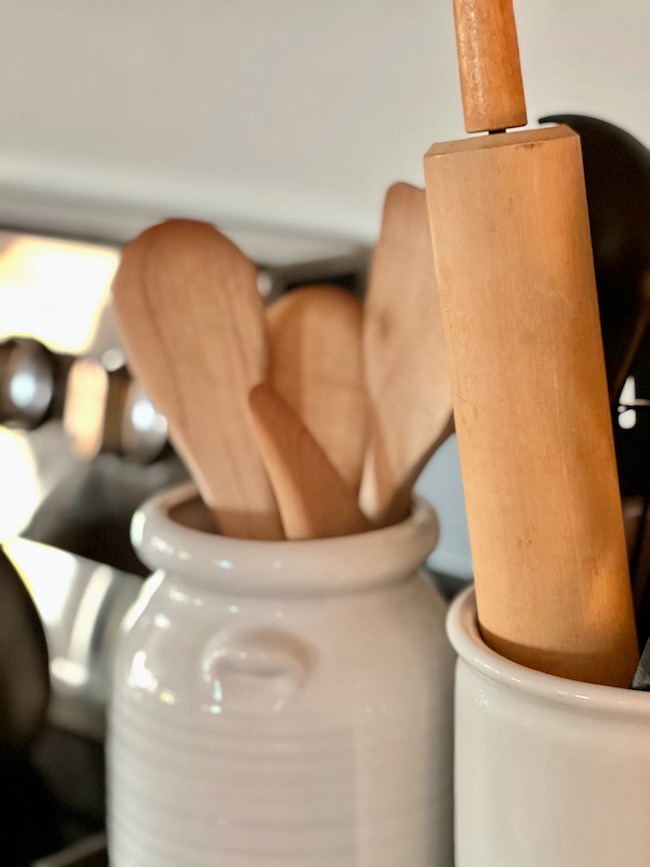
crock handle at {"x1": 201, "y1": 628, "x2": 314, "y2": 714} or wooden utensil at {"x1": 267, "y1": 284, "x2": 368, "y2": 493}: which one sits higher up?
wooden utensil at {"x1": 267, "y1": 284, "x2": 368, "y2": 493}

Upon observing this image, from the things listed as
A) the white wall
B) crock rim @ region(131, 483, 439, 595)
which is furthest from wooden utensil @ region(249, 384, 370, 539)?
the white wall

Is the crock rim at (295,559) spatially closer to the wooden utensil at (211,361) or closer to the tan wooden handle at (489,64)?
the wooden utensil at (211,361)

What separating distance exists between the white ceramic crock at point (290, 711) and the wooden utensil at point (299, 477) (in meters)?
0.01

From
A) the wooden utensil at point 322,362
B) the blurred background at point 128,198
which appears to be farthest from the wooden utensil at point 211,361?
the blurred background at point 128,198

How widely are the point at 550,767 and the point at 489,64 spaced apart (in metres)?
0.16

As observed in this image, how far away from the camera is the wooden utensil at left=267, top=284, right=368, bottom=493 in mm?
327

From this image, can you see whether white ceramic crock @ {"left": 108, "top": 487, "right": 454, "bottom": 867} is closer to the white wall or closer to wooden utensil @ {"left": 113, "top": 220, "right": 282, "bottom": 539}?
wooden utensil @ {"left": 113, "top": 220, "right": 282, "bottom": 539}

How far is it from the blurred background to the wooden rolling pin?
0.19 feet

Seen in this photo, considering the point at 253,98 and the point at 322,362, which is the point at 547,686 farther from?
the point at 253,98

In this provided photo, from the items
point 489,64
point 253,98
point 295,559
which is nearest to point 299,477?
point 295,559

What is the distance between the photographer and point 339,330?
0.33m

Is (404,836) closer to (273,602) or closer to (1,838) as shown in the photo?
(273,602)

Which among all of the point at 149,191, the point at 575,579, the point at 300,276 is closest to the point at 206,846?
the point at 575,579

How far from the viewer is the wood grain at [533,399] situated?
0.22m
